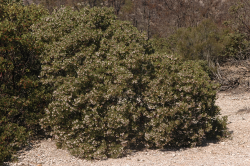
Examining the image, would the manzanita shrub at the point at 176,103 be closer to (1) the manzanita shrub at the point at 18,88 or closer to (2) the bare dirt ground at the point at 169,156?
(2) the bare dirt ground at the point at 169,156

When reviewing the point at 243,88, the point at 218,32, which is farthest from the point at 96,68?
the point at 218,32

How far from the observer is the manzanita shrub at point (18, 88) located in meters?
11.2

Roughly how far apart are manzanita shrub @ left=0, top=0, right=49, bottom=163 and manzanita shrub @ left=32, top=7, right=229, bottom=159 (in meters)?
0.68

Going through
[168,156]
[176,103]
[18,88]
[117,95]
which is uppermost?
[117,95]

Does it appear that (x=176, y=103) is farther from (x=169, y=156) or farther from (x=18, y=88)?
(x=18, y=88)

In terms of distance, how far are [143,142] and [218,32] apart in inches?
910

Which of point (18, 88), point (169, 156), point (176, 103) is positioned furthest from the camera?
point (18, 88)

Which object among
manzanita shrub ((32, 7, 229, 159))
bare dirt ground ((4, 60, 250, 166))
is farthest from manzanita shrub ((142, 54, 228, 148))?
bare dirt ground ((4, 60, 250, 166))

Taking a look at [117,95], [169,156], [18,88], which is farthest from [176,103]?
[18,88]

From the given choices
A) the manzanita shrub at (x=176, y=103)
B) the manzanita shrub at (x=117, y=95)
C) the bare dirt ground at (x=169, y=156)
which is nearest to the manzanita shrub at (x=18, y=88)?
the manzanita shrub at (x=117, y=95)

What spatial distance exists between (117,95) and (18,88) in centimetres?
483

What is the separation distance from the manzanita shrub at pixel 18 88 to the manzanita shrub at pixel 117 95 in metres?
0.68

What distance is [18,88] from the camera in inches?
486

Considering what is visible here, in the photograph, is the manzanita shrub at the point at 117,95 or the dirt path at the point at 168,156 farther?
the manzanita shrub at the point at 117,95
